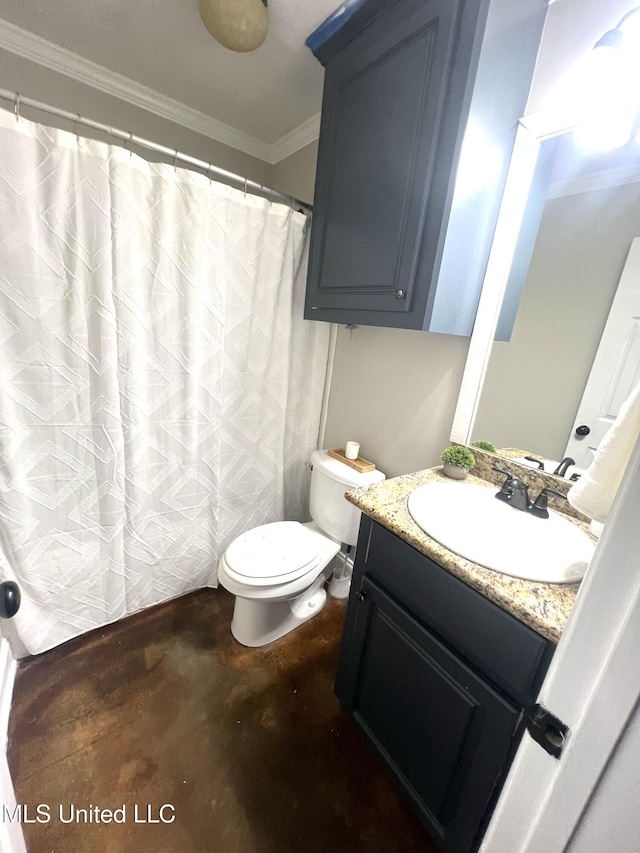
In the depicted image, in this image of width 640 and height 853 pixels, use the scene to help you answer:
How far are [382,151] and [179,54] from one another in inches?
38.9

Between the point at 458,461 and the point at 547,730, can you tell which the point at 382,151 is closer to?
the point at 458,461

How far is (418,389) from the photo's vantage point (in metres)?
1.40

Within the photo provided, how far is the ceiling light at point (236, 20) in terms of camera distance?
100 cm

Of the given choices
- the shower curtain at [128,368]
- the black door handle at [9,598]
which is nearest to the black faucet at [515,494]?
the shower curtain at [128,368]

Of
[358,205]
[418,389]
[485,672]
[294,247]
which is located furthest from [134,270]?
[485,672]

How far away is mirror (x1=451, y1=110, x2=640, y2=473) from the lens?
89cm

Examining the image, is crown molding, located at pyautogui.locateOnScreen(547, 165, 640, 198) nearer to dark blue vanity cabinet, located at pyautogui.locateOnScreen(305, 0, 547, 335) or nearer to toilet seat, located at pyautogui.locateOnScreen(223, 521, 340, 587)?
dark blue vanity cabinet, located at pyautogui.locateOnScreen(305, 0, 547, 335)

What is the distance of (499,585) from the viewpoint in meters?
0.66

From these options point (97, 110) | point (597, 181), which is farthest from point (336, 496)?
point (97, 110)

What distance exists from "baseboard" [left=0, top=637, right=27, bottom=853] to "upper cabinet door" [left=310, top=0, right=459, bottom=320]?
1446 mm

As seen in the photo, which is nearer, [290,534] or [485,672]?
[485,672]

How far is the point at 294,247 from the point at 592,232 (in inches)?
42.3

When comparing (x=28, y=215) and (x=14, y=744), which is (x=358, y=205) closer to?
(x=28, y=215)

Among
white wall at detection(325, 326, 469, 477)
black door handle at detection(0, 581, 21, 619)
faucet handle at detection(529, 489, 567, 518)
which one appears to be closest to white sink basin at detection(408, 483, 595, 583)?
faucet handle at detection(529, 489, 567, 518)
